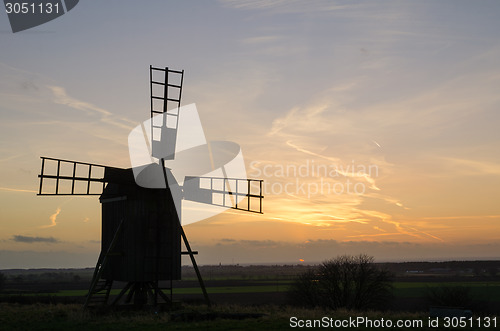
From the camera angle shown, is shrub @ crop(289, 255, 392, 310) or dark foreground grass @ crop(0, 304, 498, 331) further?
shrub @ crop(289, 255, 392, 310)

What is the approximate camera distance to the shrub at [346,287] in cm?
4097

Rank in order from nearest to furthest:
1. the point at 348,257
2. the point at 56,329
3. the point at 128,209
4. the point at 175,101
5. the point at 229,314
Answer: the point at 56,329, the point at 229,314, the point at 128,209, the point at 175,101, the point at 348,257

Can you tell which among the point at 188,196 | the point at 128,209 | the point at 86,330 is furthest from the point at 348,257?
the point at 86,330

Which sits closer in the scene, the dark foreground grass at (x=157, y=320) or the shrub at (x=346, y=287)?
the dark foreground grass at (x=157, y=320)

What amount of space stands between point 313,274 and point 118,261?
2304 cm

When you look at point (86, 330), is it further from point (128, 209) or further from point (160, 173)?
point (160, 173)

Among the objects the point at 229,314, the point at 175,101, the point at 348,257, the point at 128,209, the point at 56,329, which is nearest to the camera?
the point at 56,329

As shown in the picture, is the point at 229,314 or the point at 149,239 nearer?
the point at 229,314

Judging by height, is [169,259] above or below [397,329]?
above

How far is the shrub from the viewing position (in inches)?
1613

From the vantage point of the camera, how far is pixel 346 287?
41.2 metres

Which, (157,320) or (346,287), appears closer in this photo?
(157,320)

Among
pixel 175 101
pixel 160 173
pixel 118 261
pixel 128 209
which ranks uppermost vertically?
pixel 175 101

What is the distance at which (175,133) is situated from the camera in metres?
27.5
